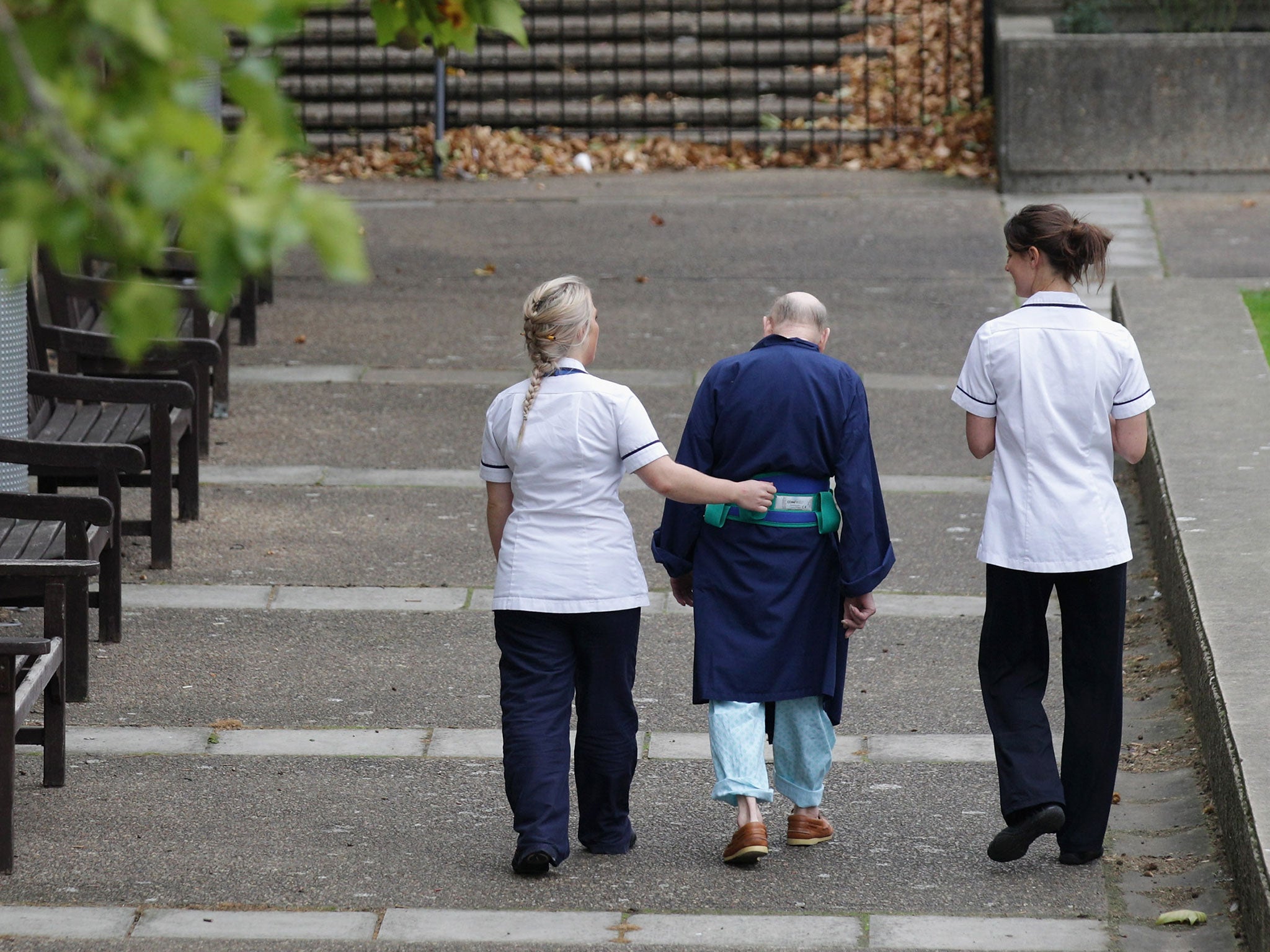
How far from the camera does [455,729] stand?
580cm

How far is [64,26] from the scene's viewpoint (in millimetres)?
2041

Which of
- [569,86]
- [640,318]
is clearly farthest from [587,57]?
[640,318]

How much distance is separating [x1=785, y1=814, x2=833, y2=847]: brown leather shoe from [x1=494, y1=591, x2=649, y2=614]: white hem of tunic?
814mm

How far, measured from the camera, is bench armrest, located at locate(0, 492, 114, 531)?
5871 millimetres

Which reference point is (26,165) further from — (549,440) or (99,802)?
(99,802)

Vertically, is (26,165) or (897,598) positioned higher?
(26,165)

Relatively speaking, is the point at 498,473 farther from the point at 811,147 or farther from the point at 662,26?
the point at 662,26

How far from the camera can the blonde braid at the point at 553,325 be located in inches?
181

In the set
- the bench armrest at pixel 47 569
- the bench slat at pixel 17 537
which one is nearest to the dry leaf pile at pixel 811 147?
the bench slat at pixel 17 537

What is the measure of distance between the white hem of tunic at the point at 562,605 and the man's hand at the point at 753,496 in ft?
1.31

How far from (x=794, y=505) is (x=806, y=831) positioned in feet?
2.98

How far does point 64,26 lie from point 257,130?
0.78ft

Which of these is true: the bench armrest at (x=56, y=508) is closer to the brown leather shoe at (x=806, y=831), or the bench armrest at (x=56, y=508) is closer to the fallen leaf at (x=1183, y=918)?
the brown leather shoe at (x=806, y=831)

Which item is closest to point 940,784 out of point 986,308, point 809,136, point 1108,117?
point 986,308
